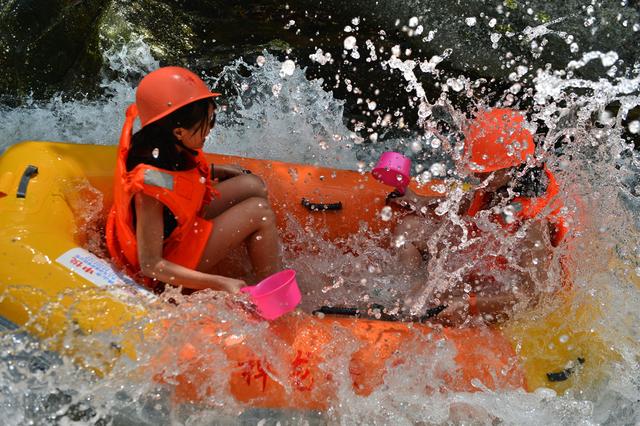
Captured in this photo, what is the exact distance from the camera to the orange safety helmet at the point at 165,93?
9.41 feet

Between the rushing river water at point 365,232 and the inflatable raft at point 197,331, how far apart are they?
0.05 m

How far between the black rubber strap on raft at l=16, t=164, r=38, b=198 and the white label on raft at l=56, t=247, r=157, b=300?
403 mm

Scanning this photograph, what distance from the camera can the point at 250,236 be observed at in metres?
3.36

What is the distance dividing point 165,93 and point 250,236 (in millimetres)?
840

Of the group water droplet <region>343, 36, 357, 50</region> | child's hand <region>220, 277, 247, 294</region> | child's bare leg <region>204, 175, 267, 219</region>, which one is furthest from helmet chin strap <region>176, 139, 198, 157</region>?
water droplet <region>343, 36, 357, 50</region>

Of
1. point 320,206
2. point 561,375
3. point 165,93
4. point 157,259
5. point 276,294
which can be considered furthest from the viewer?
point 320,206

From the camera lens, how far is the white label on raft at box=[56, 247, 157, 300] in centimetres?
288

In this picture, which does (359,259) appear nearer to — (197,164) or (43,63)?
(197,164)

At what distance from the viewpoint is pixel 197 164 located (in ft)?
10.6

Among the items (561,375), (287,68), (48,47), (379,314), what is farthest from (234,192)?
(48,47)

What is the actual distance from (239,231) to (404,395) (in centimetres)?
107

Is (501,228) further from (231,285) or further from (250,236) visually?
(231,285)

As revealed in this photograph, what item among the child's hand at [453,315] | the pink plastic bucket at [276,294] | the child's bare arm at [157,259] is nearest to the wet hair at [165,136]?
the child's bare arm at [157,259]

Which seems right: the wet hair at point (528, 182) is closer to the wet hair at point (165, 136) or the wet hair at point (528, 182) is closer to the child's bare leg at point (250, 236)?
the child's bare leg at point (250, 236)
